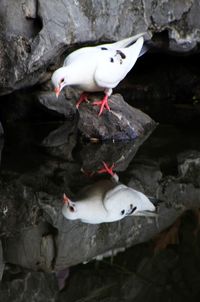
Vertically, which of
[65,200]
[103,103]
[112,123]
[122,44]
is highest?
[122,44]

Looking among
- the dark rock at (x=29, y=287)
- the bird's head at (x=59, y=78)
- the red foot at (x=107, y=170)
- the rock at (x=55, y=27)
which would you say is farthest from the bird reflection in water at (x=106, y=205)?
the rock at (x=55, y=27)

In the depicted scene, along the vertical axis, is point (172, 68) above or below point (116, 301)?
below

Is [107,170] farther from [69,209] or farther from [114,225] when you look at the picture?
[114,225]

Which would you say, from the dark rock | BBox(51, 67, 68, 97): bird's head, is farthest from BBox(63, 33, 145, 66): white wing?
the dark rock

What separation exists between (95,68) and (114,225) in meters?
1.35

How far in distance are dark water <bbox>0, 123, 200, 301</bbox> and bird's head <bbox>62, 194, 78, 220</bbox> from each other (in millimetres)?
46

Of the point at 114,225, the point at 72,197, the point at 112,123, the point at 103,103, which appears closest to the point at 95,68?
the point at 103,103

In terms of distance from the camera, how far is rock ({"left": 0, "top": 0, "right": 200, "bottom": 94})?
4.26 metres

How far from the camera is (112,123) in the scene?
4.27 metres

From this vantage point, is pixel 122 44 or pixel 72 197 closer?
pixel 72 197

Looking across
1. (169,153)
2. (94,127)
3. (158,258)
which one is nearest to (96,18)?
(94,127)

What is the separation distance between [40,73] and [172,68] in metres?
1.70

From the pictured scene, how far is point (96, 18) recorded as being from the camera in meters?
4.52

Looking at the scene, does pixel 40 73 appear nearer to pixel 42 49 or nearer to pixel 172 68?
pixel 42 49
